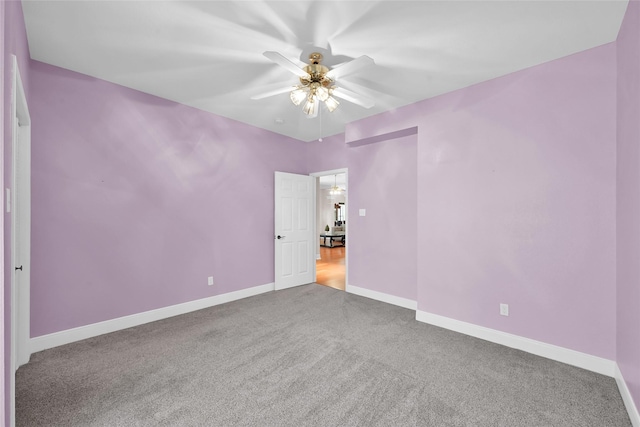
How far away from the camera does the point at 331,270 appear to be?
6113mm

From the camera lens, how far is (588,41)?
7.22ft

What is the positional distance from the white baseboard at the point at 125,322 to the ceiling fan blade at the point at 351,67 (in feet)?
10.4

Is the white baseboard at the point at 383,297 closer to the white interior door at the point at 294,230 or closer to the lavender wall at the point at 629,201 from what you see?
the white interior door at the point at 294,230

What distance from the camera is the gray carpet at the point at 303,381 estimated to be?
5.71 ft

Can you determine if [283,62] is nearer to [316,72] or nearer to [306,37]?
[306,37]

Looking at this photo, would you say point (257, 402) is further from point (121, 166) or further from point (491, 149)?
point (491, 149)

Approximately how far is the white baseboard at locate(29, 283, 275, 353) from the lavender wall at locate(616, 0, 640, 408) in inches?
155

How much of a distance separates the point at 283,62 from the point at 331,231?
10.2m

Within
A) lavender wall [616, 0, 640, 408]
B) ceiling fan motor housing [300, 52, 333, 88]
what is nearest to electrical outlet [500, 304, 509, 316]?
lavender wall [616, 0, 640, 408]

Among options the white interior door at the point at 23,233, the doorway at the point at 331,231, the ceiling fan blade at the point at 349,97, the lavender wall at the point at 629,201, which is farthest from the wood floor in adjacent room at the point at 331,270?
the white interior door at the point at 23,233

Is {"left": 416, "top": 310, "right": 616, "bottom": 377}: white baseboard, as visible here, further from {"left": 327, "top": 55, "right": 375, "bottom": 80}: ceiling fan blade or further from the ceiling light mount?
{"left": 327, "top": 55, "right": 375, "bottom": 80}: ceiling fan blade

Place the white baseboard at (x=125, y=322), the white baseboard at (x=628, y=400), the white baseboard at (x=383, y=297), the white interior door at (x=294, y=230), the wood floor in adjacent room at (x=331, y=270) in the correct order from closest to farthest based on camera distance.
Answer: the white baseboard at (x=628, y=400) → the white baseboard at (x=125, y=322) → the white baseboard at (x=383, y=297) → the white interior door at (x=294, y=230) → the wood floor in adjacent room at (x=331, y=270)

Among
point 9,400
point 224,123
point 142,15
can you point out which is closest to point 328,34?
point 142,15

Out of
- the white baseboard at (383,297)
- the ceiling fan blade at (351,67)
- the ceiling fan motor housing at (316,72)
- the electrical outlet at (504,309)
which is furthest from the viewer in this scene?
the white baseboard at (383,297)
